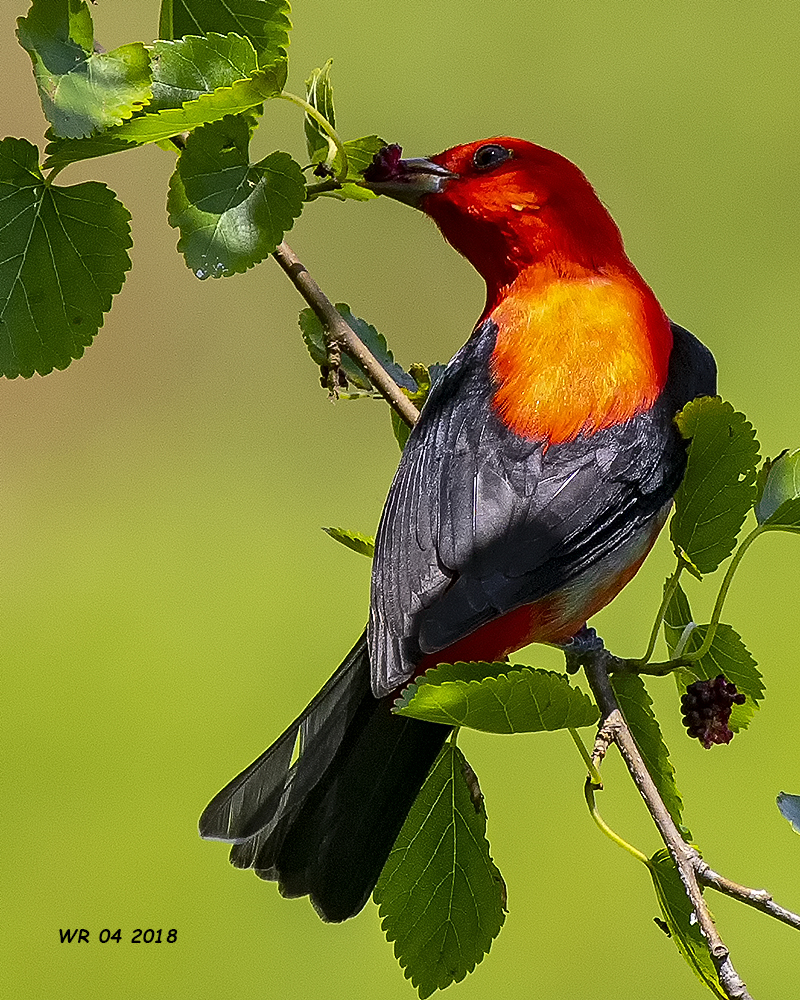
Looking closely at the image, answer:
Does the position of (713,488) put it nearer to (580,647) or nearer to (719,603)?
(719,603)

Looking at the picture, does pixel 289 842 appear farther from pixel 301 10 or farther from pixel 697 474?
pixel 301 10

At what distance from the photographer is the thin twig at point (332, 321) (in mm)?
2236

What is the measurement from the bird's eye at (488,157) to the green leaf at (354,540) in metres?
0.81

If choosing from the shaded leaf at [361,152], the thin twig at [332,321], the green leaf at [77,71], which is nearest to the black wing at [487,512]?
the thin twig at [332,321]

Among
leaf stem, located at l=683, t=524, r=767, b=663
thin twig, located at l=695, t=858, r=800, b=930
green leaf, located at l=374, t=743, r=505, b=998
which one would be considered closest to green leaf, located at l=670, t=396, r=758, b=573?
leaf stem, located at l=683, t=524, r=767, b=663

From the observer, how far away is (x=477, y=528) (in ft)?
7.56

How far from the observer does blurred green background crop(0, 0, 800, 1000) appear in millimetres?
6145

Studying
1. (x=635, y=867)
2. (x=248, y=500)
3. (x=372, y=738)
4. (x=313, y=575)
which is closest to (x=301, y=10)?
(x=248, y=500)

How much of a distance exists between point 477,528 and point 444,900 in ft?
1.94

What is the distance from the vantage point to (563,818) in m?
6.53

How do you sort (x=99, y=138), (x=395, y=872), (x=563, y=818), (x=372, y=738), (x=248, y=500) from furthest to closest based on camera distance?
(x=248, y=500) → (x=563, y=818) → (x=372, y=738) → (x=395, y=872) → (x=99, y=138)

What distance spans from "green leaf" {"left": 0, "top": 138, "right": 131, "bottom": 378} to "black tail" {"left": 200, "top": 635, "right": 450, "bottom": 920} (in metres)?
0.81

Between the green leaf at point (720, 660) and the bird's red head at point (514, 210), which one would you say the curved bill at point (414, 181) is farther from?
the green leaf at point (720, 660)

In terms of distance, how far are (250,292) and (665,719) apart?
4.81 metres
